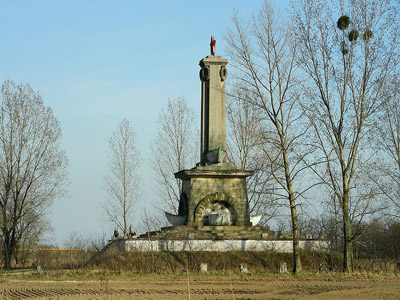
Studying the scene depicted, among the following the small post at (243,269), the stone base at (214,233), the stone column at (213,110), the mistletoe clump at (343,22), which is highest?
the mistletoe clump at (343,22)

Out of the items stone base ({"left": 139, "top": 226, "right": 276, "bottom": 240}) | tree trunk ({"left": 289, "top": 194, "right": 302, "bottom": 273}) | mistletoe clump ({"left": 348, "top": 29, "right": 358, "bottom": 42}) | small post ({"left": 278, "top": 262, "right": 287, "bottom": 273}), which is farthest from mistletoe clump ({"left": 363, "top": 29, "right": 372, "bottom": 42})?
small post ({"left": 278, "top": 262, "right": 287, "bottom": 273})

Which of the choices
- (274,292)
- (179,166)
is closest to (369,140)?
(274,292)

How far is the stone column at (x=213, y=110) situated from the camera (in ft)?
94.6

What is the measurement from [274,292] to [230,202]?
424 inches

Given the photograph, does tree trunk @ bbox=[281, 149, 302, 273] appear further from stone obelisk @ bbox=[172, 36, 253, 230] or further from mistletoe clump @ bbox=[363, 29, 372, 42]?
mistletoe clump @ bbox=[363, 29, 372, 42]

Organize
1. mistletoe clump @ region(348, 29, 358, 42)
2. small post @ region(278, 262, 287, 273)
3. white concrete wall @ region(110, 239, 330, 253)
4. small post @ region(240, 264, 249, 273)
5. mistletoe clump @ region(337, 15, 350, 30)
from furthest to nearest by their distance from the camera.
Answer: white concrete wall @ region(110, 239, 330, 253) < mistletoe clump @ region(337, 15, 350, 30) < mistletoe clump @ region(348, 29, 358, 42) < small post @ region(278, 262, 287, 273) < small post @ region(240, 264, 249, 273)

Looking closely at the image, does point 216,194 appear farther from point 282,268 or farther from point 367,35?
point 367,35

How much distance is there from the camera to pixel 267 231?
28.2m

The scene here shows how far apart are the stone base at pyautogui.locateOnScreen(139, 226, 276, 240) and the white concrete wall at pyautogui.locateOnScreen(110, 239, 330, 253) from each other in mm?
287

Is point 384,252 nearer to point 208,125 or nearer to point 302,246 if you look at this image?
point 302,246

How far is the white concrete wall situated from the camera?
85.7 feet

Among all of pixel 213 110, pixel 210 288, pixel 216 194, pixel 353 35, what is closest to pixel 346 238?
pixel 216 194

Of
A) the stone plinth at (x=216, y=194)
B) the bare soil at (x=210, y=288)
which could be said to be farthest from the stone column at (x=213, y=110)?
the bare soil at (x=210, y=288)

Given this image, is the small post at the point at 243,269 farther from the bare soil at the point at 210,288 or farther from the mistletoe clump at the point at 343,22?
the mistletoe clump at the point at 343,22
